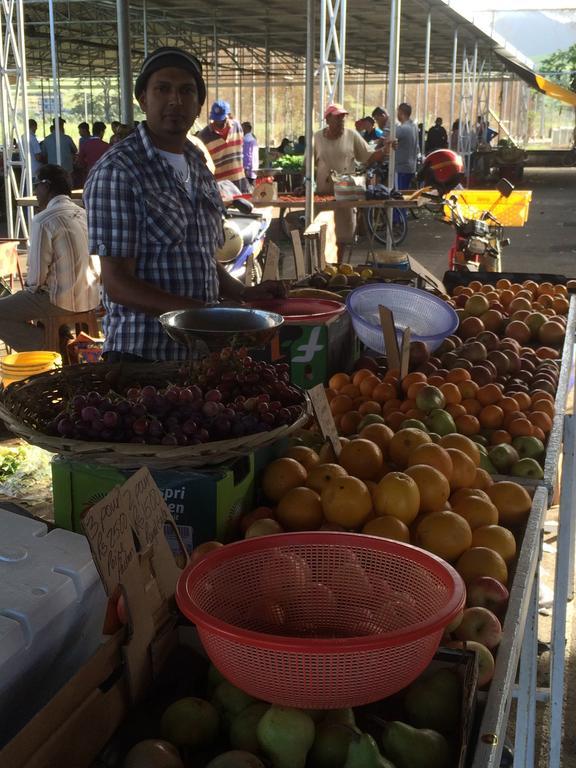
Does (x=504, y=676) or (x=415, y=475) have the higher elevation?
(x=415, y=475)

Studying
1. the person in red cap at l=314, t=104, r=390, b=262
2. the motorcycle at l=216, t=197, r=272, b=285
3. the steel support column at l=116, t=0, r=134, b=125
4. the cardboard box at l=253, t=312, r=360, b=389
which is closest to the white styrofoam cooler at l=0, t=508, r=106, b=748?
the cardboard box at l=253, t=312, r=360, b=389

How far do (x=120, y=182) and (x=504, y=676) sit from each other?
181 cm

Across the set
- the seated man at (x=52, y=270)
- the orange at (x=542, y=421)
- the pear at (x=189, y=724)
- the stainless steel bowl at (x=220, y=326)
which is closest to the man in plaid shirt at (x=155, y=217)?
the stainless steel bowl at (x=220, y=326)

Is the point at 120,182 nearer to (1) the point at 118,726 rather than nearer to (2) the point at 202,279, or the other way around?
(2) the point at 202,279

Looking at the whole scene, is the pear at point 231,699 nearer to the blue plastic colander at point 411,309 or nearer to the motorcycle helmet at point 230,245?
the blue plastic colander at point 411,309

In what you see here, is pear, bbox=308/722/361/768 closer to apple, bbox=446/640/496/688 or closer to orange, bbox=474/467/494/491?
apple, bbox=446/640/496/688

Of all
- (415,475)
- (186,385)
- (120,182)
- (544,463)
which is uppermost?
(120,182)

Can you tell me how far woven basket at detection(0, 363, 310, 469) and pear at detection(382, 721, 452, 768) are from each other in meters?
0.65

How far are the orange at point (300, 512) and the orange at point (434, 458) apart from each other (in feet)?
1.02

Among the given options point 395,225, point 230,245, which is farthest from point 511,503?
point 395,225

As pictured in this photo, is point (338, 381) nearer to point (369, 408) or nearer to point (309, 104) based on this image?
point (369, 408)

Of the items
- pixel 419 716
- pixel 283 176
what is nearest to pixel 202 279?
pixel 419 716

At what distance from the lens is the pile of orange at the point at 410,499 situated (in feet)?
5.75

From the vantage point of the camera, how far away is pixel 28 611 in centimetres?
120
